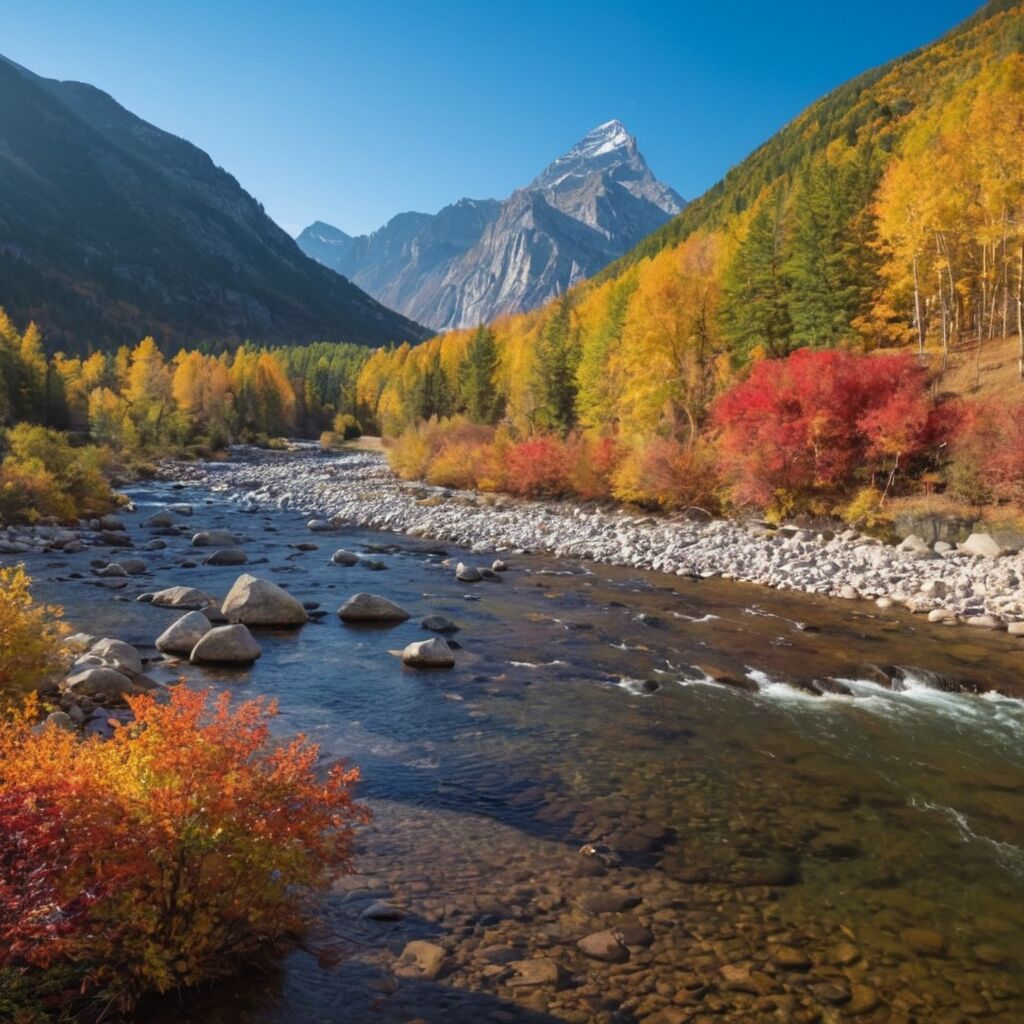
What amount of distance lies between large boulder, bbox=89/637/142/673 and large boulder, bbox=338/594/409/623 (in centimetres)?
519

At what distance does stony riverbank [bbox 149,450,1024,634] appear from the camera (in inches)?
757

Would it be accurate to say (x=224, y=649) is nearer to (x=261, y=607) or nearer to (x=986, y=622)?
(x=261, y=607)

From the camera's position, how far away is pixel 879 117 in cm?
7862

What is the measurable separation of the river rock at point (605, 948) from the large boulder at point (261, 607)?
11851 mm

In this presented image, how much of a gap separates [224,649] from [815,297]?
41.0 meters

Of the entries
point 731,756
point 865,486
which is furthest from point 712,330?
point 731,756

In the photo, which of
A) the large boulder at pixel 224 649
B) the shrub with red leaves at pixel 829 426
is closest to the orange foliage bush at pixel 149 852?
the large boulder at pixel 224 649

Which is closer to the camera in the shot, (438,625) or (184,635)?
(184,635)

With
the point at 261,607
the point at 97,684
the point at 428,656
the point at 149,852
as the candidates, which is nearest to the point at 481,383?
the point at 261,607

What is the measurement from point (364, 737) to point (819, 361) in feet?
86.9

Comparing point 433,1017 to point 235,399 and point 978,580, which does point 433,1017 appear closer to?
point 978,580

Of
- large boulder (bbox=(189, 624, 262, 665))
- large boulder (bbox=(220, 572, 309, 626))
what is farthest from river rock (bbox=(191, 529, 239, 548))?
large boulder (bbox=(189, 624, 262, 665))

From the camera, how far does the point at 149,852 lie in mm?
4539

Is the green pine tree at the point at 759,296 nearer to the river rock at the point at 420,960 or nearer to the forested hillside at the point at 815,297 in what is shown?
the forested hillside at the point at 815,297
